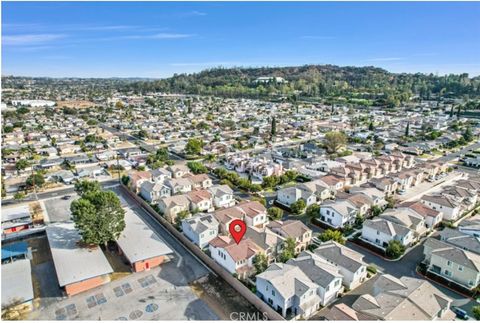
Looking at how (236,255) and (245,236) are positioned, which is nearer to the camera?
(236,255)

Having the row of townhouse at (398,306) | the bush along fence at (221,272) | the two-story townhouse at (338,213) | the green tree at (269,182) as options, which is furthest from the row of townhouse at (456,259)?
the green tree at (269,182)

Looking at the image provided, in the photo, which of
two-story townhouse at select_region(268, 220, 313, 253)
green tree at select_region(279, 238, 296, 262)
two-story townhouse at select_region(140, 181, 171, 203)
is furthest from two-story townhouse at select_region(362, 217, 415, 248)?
two-story townhouse at select_region(140, 181, 171, 203)

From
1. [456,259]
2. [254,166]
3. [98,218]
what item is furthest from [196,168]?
[456,259]

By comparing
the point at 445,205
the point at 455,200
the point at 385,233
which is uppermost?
the point at 455,200

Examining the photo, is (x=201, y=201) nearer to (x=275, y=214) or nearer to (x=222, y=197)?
(x=222, y=197)

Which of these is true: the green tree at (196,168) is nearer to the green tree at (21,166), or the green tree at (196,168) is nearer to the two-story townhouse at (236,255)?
the two-story townhouse at (236,255)

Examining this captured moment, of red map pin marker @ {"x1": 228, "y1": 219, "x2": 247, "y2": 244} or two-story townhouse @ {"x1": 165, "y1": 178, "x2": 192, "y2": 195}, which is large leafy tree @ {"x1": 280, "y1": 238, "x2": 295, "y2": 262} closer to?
red map pin marker @ {"x1": 228, "y1": 219, "x2": 247, "y2": 244}

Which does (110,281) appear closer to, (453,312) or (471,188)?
(453,312)

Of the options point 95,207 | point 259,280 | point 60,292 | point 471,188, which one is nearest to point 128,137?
point 95,207
